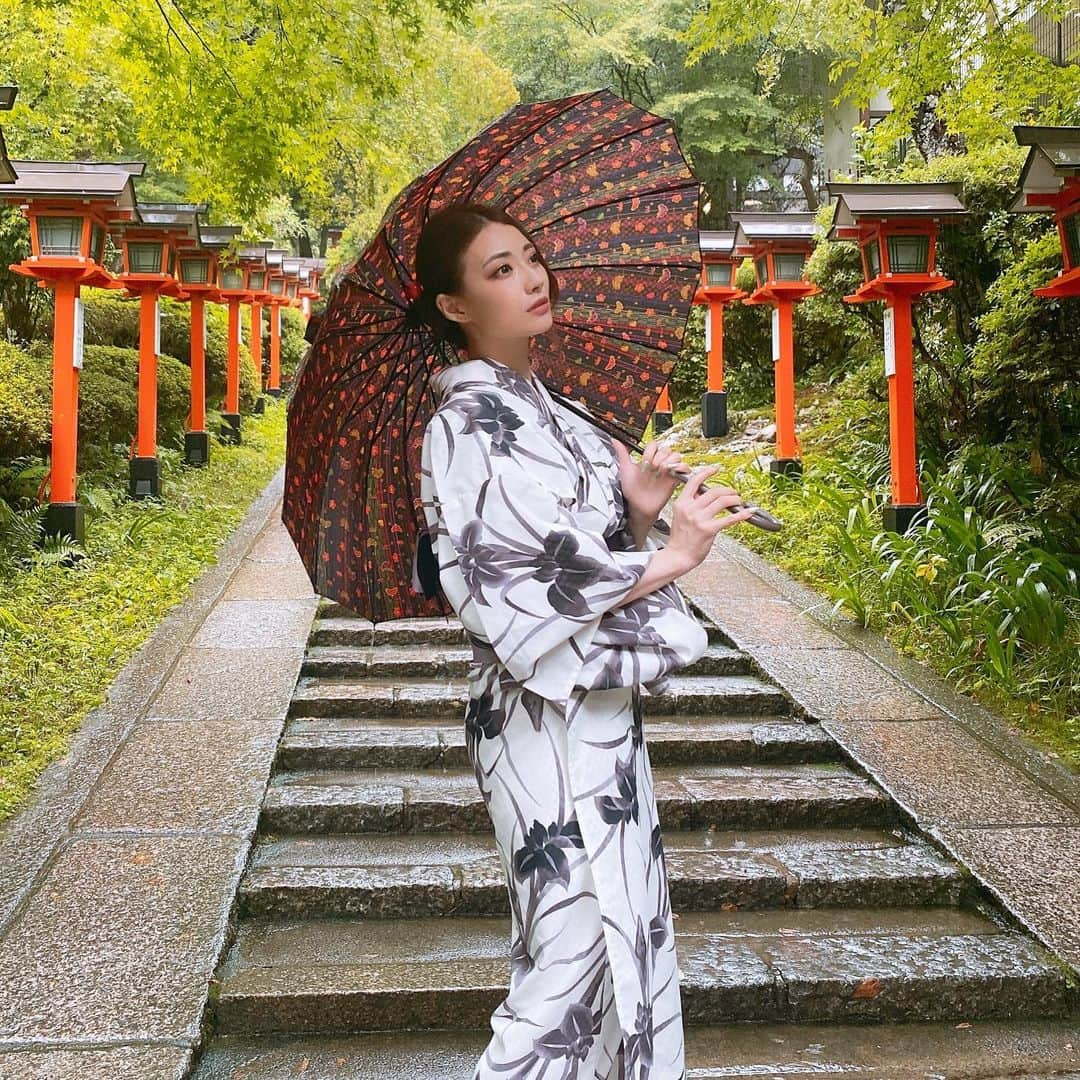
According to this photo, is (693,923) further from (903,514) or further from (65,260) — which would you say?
(65,260)

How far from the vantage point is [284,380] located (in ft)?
78.4

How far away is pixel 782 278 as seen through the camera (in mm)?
11070

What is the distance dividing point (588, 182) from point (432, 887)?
2.46 m

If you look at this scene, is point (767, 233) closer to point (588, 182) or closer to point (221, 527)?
point (221, 527)

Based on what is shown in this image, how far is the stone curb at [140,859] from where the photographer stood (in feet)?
9.69

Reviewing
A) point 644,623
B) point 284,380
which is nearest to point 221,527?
point 644,623

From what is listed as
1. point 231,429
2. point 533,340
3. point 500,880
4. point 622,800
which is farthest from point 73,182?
point 622,800

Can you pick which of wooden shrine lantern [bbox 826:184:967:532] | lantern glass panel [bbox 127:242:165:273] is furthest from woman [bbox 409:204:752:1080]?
lantern glass panel [bbox 127:242:165:273]

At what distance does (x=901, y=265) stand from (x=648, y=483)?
21.7 ft

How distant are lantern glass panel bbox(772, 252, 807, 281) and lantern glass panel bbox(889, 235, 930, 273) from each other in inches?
121

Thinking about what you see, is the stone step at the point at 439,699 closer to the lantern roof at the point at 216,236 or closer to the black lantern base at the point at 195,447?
the black lantern base at the point at 195,447

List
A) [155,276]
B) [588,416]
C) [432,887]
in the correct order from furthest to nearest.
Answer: [155,276]
[432,887]
[588,416]

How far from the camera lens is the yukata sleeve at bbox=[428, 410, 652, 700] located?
186cm

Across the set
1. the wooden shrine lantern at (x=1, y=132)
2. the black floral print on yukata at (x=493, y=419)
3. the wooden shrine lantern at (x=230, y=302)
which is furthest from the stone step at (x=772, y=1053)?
the wooden shrine lantern at (x=230, y=302)
